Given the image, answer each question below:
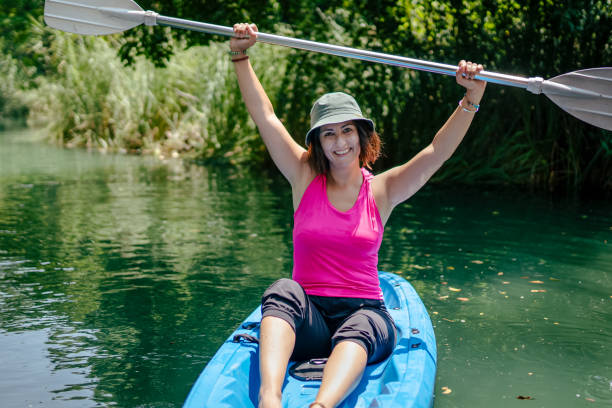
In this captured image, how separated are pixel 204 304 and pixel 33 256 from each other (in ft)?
6.52

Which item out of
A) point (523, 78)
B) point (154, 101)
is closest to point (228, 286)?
point (523, 78)

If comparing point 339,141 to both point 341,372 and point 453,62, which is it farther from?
point 453,62

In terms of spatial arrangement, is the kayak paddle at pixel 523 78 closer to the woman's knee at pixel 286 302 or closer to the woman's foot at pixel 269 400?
the woman's knee at pixel 286 302

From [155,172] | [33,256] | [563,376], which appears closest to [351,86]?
[155,172]

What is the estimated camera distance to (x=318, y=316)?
290cm

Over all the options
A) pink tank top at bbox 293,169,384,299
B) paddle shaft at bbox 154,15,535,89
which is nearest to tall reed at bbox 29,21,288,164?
paddle shaft at bbox 154,15,535,89

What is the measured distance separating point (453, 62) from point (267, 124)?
7.46 meters

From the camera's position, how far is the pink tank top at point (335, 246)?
2932 millimetres

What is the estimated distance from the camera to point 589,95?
12.1 ft

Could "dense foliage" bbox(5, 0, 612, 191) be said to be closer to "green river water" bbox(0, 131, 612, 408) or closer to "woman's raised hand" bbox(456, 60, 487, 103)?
"green river water" bbox(0, 131, 612, 408)

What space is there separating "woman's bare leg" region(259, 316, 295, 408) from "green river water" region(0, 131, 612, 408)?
79 centimetres

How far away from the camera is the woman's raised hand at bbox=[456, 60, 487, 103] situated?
3064 millimetres

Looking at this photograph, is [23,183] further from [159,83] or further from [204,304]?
[204,304]

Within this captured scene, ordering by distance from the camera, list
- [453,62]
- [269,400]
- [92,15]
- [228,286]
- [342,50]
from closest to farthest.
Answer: [269,400], [342,50], [92,15], [228,286], [453,62]
